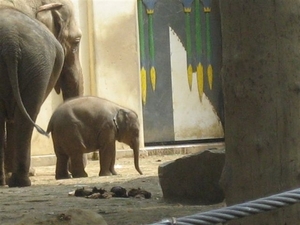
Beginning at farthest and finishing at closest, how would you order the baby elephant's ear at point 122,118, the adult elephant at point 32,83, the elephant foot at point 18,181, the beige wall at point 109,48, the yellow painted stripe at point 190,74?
1. the yellow painted stripe at point 190,74
2. the beige wall at point 109,48
3. the baby elephant's ear at point 122,118
4. the adult elephant at point 32,83
5. the elephant foot at point 18,181

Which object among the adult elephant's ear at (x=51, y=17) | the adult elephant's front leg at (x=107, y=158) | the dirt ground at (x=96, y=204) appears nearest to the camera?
the dirt ground at (x=96, y=204)

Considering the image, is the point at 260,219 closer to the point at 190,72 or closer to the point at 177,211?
the point at 177,211

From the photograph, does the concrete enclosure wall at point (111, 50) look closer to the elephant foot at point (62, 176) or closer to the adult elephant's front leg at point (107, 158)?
the adult elephant's front leg at point (107, 158)

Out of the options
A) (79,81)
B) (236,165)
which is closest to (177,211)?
(236,165)

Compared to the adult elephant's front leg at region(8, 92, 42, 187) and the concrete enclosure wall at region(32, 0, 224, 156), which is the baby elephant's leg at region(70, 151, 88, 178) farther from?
the concrete enclosure wall at region(32, 0, 224, 156)

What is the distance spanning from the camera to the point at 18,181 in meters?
8.73

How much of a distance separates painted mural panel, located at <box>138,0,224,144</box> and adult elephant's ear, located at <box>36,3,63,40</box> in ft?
9.77

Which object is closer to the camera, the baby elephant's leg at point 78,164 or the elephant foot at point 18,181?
the elephant foot at point 18,181

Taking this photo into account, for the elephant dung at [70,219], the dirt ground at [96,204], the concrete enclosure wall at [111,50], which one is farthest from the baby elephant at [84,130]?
the elephant dung at [70,219]

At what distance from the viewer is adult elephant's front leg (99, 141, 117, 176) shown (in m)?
10.2

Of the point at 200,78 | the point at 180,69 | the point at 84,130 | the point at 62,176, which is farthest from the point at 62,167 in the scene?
the point at 200,78

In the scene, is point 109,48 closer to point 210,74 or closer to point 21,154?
point 210,74

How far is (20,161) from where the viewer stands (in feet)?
29.0

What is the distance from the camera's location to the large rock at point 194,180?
6.68 m
